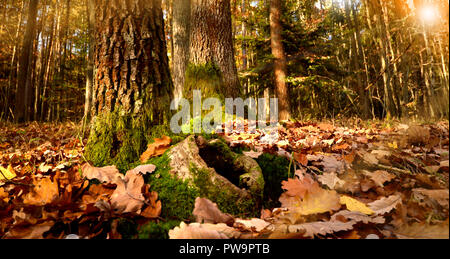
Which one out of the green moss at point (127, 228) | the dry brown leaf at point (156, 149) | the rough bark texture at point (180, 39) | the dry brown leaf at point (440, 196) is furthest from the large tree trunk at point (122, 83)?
the rough bark texture at point (180, 39)

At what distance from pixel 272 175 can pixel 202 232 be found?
31.5 inches

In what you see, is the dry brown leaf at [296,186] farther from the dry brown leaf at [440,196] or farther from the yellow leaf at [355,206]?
the dry brown leaf at [440,196]

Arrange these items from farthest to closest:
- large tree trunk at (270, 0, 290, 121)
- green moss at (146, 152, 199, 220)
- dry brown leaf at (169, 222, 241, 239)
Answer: large tree trunk at (270, 0, 290, 121)
green moss at (146, 152, 199, 220)
dry brown leaf at (169, 222, 241, 239)

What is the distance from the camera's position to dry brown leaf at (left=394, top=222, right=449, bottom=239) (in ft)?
1.82

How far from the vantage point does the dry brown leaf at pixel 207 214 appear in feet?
3.45

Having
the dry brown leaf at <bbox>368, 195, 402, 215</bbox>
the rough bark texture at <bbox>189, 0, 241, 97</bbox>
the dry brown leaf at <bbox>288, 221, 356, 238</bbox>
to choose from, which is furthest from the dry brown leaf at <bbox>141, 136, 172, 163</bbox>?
the rough bark texture at <bbox>189, 0, 241, 97</bbox>

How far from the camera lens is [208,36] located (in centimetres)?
394

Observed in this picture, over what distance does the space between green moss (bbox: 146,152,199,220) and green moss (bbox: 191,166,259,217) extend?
0.06m

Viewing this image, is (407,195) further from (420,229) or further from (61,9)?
(61,9)

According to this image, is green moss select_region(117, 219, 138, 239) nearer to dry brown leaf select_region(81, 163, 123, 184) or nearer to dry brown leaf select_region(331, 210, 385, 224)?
dry brown leaf select_region(81, 163, 123, 184)

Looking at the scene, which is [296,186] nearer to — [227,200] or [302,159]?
[302,159]

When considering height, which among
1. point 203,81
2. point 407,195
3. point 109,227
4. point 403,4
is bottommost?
point 109,227
